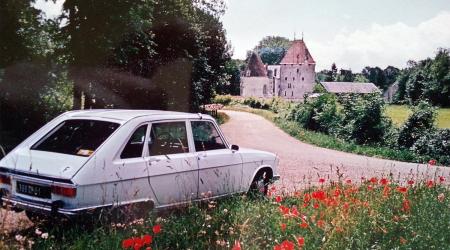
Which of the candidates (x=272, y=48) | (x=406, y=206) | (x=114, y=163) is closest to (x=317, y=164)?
(x=406, y=206)

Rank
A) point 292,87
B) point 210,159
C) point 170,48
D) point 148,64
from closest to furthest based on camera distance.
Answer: point 210,159
point 148,64
point 170,48
point 292,87

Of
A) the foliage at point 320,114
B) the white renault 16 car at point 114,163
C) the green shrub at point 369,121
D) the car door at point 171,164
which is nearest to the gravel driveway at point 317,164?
the green shrub at point 369,121

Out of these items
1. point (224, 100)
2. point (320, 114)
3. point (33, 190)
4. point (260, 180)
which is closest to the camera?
point (33, 190)

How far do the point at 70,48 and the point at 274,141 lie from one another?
11.5m

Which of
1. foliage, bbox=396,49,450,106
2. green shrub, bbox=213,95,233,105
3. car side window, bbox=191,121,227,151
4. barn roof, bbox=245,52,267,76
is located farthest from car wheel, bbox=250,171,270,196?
barn roof, bbox=245,52,267,76

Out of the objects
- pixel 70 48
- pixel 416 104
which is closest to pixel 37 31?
pixel 70 48

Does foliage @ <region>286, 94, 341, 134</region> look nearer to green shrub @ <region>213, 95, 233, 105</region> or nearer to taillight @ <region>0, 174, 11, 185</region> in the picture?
taillight @ <region>0, 174, 11, 185</region>

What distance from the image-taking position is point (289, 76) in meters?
84.1

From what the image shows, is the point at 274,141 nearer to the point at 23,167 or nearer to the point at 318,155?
the point at 318,155

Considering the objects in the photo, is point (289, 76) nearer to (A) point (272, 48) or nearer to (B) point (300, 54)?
(B) point (300, 54)

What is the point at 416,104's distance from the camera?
808 inches

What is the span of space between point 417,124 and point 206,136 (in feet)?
51.5

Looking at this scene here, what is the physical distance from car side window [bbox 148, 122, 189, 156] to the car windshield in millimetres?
595

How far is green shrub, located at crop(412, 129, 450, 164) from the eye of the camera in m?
18.1
